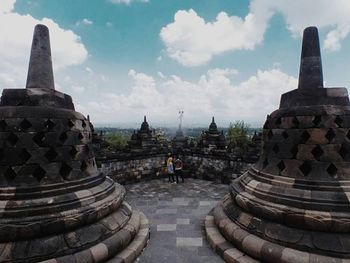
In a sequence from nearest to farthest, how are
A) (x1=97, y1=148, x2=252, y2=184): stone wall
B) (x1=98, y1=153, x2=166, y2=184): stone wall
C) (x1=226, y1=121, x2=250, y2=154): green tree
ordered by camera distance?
(x1=98, y1=153, x2=166, y2=184): stone wall
(x1=97, y1=148, x2=252, y2=184): stone wall
(x1=226, y1=121, x2=250, y2=154): green tree

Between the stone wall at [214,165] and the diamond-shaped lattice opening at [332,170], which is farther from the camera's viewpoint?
the stone wall at [214,165]

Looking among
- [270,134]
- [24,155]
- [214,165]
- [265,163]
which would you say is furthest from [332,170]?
[214,165]

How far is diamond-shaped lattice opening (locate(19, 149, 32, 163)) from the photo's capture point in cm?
411

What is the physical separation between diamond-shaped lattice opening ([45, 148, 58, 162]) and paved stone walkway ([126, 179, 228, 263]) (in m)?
2.33

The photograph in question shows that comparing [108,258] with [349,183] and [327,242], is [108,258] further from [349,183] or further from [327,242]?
[349,183]

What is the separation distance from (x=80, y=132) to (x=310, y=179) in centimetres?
431

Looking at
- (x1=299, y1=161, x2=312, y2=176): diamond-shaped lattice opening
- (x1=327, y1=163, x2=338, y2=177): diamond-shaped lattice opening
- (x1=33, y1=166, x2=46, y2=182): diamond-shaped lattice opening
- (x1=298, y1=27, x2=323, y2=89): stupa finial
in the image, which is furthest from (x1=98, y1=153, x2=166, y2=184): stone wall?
(x1=327, y1=163, x2=338, y2=177): diamond-shaped lattice opening

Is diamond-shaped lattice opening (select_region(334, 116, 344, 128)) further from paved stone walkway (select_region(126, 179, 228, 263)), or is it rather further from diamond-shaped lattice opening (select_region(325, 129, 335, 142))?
paved stone walkway (select_region(126, 179, 228, 263))

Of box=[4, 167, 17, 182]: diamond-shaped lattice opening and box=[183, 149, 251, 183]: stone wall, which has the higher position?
box=[4, 167, 17, 182]: diamond-shaped lattice opening

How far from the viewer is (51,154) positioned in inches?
170

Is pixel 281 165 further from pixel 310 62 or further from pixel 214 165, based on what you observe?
pixel 214 165

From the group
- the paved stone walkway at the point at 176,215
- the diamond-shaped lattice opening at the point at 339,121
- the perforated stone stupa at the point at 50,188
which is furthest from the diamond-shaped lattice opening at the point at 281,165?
the perforated stone stupa at the point at 50,188

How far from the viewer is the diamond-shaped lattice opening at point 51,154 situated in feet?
14.1

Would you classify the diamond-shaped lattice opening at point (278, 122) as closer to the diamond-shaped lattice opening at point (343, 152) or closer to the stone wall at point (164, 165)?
the diamond-shaped lattice opening at point (343, 152)
